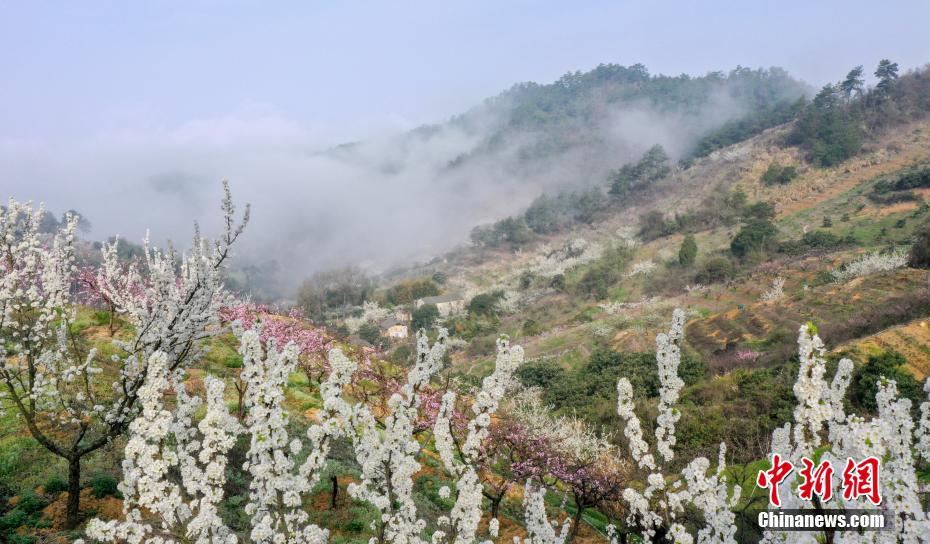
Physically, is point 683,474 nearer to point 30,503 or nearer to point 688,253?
point 30,503

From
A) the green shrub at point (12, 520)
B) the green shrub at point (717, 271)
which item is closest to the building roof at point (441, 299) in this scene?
the green shrub at point (717, 271)

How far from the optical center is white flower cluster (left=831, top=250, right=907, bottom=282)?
31.3 m

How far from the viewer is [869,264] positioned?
32156 mm

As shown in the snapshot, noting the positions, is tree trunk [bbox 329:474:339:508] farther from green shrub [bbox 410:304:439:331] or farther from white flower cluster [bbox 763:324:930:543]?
green shrub [bbox 410:304:439:331]

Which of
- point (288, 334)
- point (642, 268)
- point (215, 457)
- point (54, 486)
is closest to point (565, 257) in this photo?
point (642, 268)

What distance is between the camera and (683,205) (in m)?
74.8

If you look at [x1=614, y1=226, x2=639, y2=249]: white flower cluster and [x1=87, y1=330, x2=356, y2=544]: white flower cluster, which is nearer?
[x1=87, y1=330, x2=356, y2=544]: white flower cluster

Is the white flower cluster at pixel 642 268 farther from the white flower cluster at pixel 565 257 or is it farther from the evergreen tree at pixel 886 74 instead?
the evergreen tree at pixel 886 74

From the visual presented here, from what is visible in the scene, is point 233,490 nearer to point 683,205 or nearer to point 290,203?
point 683,205

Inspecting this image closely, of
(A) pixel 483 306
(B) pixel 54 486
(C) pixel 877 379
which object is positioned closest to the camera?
(B) pixel 54 486

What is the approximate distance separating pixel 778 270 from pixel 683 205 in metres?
39.4

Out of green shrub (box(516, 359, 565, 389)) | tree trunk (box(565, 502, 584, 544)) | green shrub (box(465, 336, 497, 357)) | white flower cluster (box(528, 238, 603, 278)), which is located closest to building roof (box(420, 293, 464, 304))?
white flower cluster (box(528, 238, 603, 278))

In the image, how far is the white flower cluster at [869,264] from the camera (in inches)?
1232

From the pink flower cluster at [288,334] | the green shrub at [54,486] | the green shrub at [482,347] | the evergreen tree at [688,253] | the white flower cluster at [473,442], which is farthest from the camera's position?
the evergreen tree at [688,253]
